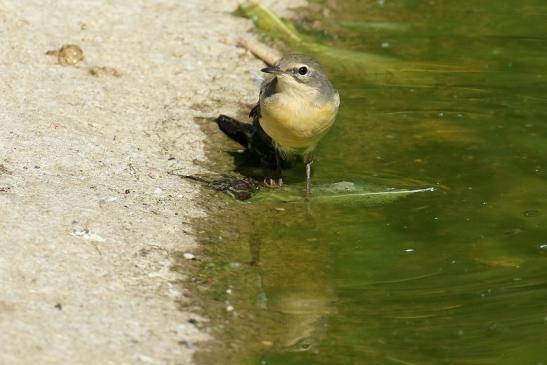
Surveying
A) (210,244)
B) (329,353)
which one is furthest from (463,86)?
(329,353)

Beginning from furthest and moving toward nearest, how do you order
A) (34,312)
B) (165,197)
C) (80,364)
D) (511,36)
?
1. (511,36)
2. (165,197)
3. (34,312)
4. (80,364)

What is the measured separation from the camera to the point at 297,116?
801cm

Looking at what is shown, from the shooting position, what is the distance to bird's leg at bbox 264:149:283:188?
8.44 m

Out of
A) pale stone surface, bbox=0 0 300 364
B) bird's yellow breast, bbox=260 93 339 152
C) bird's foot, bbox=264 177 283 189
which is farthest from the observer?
bird's foot, bbox=264 177 283 189

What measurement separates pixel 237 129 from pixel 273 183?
72 centimetres

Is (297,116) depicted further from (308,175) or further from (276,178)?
(276,178)

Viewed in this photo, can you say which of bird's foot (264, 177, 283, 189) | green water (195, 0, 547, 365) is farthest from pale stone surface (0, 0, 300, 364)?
bird's foot (264, 177, 283, 189)

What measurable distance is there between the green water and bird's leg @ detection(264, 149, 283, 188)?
11 cm

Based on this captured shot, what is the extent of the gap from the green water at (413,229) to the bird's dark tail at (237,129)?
0.43m

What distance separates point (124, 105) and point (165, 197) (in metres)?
1.64

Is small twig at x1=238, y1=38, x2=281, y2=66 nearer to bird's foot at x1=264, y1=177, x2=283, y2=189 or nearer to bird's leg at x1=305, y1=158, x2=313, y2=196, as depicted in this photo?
bird's foot at x1=264, y1=177, x2=283, y2=189

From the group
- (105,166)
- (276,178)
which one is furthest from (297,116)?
(105,166)

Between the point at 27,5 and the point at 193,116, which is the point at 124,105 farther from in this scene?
the point at 27,5

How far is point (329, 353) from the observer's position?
6.06 metres
